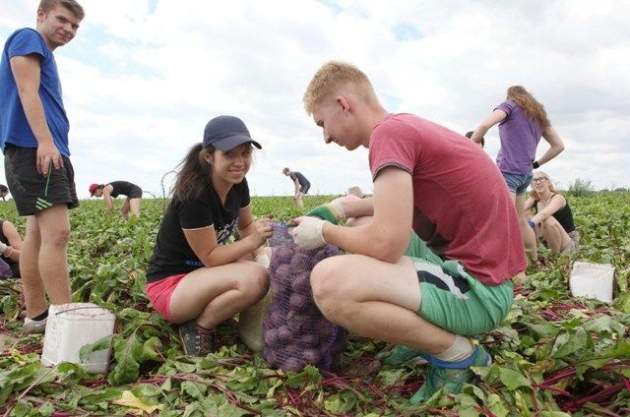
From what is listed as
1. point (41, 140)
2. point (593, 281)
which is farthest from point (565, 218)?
point (41, 140)

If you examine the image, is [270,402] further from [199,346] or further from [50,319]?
[50,319]

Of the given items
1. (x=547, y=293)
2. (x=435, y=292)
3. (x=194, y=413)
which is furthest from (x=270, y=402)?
(x=547, y=293)

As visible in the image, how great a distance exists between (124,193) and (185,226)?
9234 millimetres

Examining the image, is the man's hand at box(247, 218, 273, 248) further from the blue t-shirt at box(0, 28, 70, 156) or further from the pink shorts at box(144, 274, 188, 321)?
the blue t-shirt at box(0, 28, 70, 156)

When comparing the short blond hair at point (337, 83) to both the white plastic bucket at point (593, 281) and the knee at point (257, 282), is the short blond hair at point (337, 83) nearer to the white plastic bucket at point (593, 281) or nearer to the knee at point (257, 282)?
the knee at point (257, 282)

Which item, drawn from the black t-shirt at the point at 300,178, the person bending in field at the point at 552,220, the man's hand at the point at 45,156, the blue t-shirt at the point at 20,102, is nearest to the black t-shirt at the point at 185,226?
the man's hand at the point at 45,156

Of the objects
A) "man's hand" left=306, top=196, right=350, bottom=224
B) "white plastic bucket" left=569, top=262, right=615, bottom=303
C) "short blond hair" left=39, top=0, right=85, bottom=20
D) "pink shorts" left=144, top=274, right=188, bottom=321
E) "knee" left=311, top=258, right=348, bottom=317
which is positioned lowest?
"white plastic bucket" left=569, top=262, right=615, bottom=303

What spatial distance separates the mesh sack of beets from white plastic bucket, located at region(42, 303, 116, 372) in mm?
793

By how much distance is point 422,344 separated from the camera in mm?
2346

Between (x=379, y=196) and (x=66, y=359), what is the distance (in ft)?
5.46

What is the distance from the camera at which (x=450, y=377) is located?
238cm

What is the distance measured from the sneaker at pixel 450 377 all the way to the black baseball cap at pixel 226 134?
1237 millimetres

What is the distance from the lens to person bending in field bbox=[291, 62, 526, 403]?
2.24 m

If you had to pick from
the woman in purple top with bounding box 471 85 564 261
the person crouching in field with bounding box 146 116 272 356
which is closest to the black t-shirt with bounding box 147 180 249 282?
the person crouching in field with bounding box 146 116 272 356
